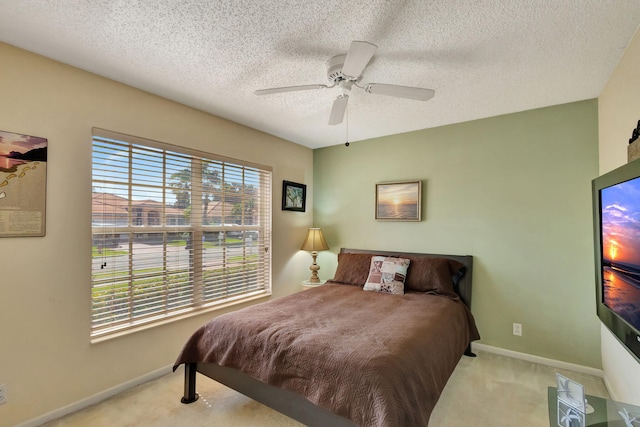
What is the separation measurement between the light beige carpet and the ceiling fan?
2161mm

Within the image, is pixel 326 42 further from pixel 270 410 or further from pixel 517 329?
pixel 517 329

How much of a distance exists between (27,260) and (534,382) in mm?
3839

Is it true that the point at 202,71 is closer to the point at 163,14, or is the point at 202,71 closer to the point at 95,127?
the point at 163,14

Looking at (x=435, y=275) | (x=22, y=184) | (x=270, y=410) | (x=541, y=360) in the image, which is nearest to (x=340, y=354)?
(x=270, y=410)

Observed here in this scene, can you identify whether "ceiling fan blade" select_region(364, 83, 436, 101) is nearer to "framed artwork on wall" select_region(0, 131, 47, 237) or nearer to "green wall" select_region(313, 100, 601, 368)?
"green wall" select_region(313, 100, 601, 368)

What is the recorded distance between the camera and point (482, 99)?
2633 millimetres

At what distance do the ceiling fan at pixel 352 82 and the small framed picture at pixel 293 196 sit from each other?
1.72 m

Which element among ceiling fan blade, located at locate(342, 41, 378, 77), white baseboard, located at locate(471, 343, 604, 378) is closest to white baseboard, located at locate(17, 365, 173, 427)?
ceiling fan blade, located at locate(342, 41, 378, 77)

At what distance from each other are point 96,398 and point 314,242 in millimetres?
2591

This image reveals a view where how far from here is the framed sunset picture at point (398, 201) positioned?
3.50 meters

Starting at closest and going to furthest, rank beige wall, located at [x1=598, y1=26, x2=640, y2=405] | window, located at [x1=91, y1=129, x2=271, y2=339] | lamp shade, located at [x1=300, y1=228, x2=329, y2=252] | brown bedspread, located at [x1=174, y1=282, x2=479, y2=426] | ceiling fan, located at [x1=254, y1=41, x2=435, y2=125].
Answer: brown bedspread, located at [x1=174, y1=282, x2=479, y2=426] → ceiling fan, located at [x1=254, y1=41, x2=435, y2=125] → beige wall, located at [x1=598, y1=26, x2=640, y2=405] → window, located at [x1=91, y1=129, x2=271, y2=339] → lamp shade, located at [x1=300, y1=228, x2=329, y2=252]

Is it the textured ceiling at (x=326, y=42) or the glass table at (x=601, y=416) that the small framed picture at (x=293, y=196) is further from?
the glass table at (x=601, y=416)

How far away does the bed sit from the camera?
1.47 m

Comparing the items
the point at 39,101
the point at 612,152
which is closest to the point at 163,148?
the point at 39,101
